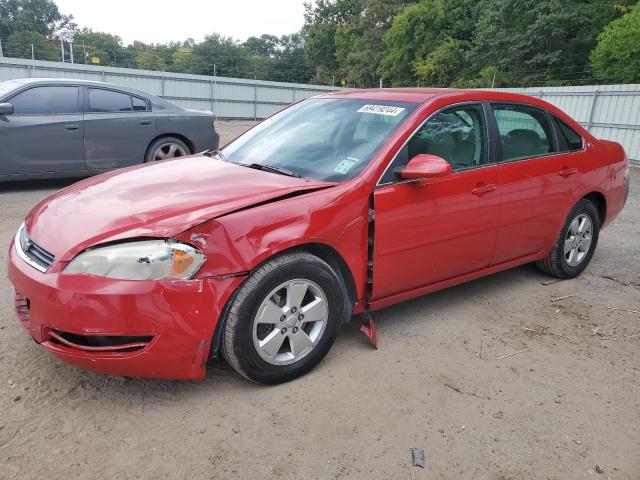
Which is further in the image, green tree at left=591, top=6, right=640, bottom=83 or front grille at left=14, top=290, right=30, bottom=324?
green tree at left=591, top=6, right=640, bottom=83

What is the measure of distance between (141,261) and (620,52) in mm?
27515

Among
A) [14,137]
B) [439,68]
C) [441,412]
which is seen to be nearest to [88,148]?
[14,137]

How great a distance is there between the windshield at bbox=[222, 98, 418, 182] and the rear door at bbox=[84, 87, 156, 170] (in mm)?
3973

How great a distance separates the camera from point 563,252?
14.2 feet

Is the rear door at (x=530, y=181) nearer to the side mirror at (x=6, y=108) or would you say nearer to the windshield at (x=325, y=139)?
the windshield at (x=325, y=139)

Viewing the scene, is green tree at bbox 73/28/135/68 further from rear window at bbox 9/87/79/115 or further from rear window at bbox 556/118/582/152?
rear window at bbox 556/118/582/152

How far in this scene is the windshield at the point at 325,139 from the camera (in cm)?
309

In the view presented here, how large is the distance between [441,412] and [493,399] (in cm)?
33

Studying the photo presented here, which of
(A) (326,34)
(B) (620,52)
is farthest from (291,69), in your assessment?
(B) (620,52)

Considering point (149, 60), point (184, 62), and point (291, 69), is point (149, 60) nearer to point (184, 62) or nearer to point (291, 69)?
point (184, 62)

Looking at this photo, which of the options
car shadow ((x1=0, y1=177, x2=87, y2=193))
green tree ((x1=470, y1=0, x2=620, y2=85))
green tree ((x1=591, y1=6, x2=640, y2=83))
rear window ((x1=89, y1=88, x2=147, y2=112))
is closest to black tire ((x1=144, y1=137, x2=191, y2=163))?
rear window ((x1=89, y1=88, x2=147, y2=112))

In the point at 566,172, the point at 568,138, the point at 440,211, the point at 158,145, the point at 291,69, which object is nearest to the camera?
the point at 440,211

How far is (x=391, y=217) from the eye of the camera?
9.80 ft

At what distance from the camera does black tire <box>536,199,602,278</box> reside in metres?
4.26
